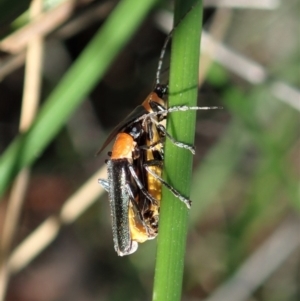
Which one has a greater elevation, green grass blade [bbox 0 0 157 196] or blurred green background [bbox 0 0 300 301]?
green grass blade [bbox 0 0 157 196]

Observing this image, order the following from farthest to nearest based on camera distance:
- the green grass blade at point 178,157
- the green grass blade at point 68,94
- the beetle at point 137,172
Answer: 1. the beetle at point 137,172
2. the green grass blade at point 68,94
3. the green grass blade at point 178,157

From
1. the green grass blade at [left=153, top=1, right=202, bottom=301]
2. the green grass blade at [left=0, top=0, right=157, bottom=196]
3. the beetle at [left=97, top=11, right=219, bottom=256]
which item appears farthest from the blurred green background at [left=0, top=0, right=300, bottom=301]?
the green grass blade at [left=153, top=1, right=202, bottom=301]

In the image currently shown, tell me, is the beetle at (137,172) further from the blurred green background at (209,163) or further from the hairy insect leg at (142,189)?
the blurred green background at (209,163)

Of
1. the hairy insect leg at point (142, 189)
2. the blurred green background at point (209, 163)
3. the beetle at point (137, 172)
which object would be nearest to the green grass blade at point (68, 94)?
the beetle at point (137, 172)

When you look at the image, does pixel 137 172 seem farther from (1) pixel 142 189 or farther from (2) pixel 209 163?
(2) pixel 209 163

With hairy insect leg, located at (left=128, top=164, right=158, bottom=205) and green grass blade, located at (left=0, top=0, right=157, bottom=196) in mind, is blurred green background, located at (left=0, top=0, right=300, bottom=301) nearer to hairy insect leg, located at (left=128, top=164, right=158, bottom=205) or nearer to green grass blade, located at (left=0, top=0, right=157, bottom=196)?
hairy insect leg, located at (left=128, top=164, right=158, bottom=205)

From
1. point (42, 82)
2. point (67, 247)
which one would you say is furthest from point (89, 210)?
point (42, 82)

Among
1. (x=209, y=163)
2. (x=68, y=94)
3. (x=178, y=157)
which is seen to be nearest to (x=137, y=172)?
(x=68, y=94)
